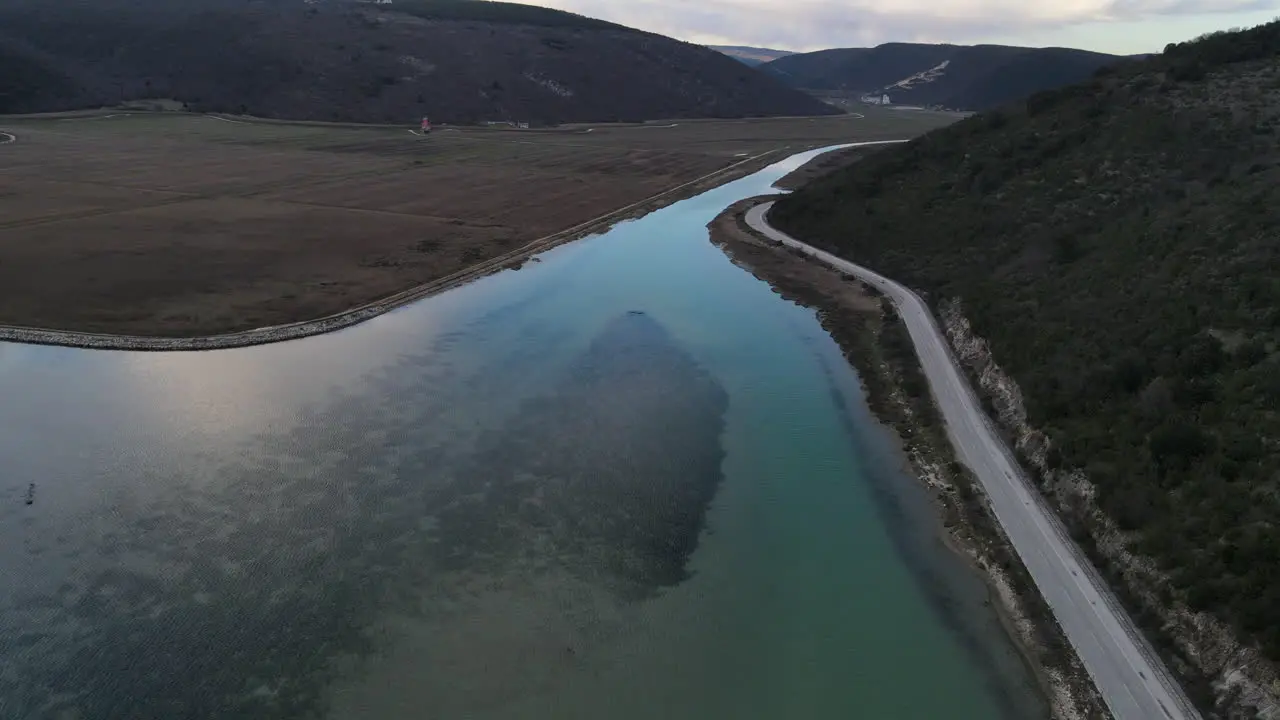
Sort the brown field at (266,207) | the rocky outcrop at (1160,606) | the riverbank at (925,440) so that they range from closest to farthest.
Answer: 1. the rocky outcrop at (1160,606)
2. the riverbank at (925,440)
3. the brown field at (266,207)

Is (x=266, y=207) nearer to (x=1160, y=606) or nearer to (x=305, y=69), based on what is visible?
(x=1160, y=606)

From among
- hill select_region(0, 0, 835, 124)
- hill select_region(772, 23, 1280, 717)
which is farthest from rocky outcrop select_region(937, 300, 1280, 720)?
hill select_region(0, 0, 835, 124)

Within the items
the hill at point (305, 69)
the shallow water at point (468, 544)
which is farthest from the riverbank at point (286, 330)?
the hill at point (305, 69)

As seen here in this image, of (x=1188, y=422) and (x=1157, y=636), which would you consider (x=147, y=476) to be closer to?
(x=1157, y=636)

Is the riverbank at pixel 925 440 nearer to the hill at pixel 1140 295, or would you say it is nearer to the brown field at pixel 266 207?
the hill at pixel 1140 295

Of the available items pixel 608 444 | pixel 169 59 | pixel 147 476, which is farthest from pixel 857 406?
pixel 169 59

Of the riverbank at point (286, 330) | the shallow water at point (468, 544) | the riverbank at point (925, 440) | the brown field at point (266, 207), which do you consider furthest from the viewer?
the brown field at point (266, 207)

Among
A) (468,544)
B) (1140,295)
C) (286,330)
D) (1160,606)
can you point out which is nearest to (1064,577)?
(1160,606)
